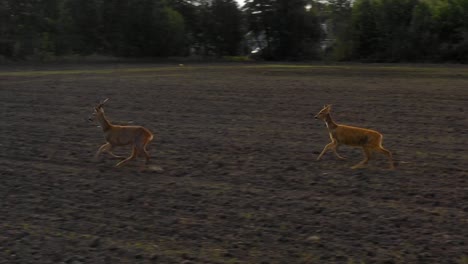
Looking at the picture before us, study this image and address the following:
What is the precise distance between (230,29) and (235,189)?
43.4m

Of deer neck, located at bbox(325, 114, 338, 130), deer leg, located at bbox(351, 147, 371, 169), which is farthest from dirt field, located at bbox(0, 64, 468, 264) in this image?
deer neck, located at bbox(325, 114, 338, 130)

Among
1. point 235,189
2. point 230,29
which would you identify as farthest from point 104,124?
point 230,29

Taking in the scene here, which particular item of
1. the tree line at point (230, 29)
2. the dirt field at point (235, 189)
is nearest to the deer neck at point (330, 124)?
the dirt field at point (235, 189)

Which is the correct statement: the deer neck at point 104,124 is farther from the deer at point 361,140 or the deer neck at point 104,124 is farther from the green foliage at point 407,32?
the green foliage at point 407,32

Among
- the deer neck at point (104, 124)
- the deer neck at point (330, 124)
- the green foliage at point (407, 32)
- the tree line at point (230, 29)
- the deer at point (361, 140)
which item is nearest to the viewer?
the deer at point (361, 140)

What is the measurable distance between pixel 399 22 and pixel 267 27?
10.4 m

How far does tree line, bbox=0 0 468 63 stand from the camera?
46781 millimetres

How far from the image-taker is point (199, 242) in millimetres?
7555

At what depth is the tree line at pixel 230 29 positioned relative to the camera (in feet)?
153

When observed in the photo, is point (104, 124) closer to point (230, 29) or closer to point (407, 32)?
point (407, 32)

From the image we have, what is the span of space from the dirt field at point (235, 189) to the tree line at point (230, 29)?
96.9 feet

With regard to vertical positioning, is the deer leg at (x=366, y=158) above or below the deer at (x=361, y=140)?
below

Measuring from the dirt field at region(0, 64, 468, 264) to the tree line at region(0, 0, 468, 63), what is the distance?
29540mm

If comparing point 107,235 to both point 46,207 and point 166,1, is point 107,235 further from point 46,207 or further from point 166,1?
point 166,1
